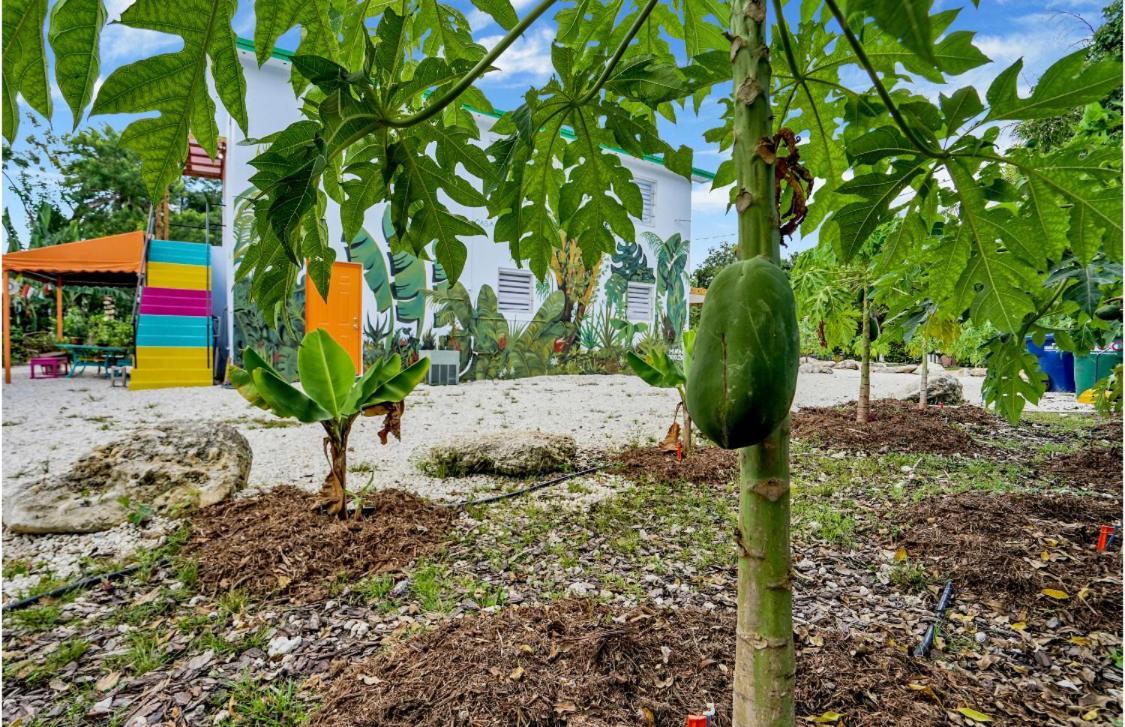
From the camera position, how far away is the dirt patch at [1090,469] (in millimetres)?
4293

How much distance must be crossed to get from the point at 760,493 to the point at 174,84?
1.21 meters

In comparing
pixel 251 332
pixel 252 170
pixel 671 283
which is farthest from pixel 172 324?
pixel 671 283

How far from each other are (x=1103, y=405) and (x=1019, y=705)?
263 centimetres

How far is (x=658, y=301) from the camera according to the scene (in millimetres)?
14258

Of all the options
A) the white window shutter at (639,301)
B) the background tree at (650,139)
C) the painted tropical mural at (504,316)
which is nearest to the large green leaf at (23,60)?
the background tree at (650,139)

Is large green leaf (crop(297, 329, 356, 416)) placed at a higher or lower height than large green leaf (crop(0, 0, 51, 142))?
lower

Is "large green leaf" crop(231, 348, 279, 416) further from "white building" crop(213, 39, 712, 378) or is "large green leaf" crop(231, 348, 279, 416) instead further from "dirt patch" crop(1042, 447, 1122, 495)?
"dirt patch" crop(1042, 447, 1122, 495)

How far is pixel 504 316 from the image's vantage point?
11.8 m

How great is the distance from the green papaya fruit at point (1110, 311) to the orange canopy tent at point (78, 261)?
474 inches

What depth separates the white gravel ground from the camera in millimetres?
4191

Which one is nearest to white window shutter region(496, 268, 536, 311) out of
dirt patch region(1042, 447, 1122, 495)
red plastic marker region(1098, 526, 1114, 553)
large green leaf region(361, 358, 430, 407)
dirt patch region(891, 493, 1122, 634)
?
large green leaf region(361, 358, 430, 407)

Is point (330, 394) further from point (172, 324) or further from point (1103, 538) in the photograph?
point (172, 324)

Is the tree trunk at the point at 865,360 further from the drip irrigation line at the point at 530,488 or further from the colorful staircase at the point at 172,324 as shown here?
the colorful staircase at the point at 172,324

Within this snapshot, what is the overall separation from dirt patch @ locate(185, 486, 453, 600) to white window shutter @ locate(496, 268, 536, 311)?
328 inches
